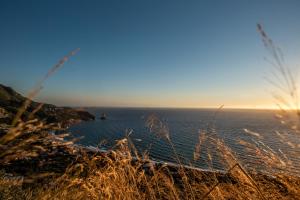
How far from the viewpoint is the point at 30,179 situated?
1.53 metres

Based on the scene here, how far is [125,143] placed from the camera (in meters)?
3.47

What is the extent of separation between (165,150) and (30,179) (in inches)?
2241

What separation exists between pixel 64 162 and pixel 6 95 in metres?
91.9

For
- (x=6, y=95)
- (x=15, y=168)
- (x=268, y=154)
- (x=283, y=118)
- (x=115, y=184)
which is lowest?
(x=15, y=168)

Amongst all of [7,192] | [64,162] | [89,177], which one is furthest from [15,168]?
[89,177]

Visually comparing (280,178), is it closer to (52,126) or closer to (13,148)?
(52,126)

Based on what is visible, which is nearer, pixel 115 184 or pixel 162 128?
pixel 162 128

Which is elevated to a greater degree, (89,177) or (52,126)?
(52,126)

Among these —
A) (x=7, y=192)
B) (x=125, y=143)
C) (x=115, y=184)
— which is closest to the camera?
(x=115, y=184)

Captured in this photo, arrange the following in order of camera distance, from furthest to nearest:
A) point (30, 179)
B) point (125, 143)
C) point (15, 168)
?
point (15, 168)
point (125, 143)
point (30, 179)

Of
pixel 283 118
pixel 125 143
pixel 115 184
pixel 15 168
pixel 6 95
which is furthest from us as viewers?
pixel 6 95

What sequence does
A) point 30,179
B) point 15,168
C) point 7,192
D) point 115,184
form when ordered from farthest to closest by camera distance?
point 15,168 < point 7,192 < point 115,184 < point 30,179

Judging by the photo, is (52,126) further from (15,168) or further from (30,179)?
(15,168)

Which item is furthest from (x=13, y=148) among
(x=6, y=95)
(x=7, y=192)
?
(x=6, y=95)
